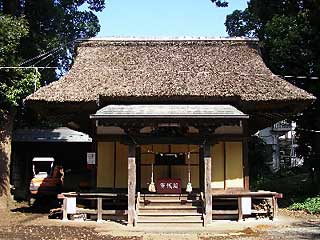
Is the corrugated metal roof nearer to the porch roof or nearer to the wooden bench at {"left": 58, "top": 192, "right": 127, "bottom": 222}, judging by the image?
the wooden bench at {"left": 58, "top": 192, "right": 127, "bottom": 222}

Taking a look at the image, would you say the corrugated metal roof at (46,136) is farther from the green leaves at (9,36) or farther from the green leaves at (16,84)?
the green leaves at (9,36)

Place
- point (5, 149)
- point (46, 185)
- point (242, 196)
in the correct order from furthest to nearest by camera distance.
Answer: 1. point (46, 185)
2. point (5, 149)
3. point (242, 196)

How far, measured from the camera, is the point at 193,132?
15.8 metres

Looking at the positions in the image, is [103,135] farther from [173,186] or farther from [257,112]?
[257,112]

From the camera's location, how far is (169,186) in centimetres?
1600

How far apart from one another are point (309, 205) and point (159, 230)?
764 cm

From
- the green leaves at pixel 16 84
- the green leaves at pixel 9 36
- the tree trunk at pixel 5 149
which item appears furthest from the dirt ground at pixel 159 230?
the green leaves at pixel 9 36

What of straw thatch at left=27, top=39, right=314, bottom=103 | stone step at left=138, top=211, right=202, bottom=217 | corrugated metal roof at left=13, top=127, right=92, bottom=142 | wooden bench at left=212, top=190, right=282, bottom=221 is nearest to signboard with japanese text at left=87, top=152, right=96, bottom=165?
straw thatch at left=27, top=39, right=314, bottom=103

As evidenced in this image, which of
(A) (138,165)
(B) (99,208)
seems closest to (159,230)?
(B) (99,208)

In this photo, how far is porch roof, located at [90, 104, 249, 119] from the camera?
46.2 ft

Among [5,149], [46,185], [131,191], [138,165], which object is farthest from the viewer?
[46,185]

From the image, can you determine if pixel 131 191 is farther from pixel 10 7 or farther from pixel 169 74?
pixel 10 7

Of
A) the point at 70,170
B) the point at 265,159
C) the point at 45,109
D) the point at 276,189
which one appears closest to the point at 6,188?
the point at 45,109

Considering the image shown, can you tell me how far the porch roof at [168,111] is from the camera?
14086 mm
